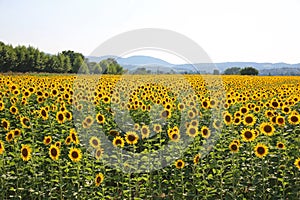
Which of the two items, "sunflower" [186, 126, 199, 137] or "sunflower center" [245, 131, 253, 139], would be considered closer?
"sunflower center" [245, 131, 253, 139]

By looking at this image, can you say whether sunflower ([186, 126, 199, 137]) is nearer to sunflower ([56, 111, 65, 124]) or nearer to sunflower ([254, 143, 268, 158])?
sunflower ([254, 143, 268, 158])

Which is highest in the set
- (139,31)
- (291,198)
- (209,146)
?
(139,31)

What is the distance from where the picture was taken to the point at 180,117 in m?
8.63

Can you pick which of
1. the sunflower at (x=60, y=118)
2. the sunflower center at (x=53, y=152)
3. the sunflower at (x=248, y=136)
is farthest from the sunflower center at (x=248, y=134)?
the sunflower at (x=60, y=118)

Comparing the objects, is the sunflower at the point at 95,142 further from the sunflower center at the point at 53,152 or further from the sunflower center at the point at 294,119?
the sunflower center at the point at 294,119

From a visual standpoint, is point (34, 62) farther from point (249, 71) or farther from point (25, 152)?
point (25, 152)

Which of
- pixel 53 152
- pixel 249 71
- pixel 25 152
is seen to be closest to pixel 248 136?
pixel 53 152

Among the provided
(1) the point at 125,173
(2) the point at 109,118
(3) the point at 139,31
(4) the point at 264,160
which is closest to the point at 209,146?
(4) the point at 264,160

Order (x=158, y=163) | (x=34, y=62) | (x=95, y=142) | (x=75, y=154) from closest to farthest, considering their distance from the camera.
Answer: (x=75, y=154) < (x=95, y=142) < (x=158, y=163) < (x=34, y=62)

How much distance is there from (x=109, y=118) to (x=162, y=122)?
1239mm

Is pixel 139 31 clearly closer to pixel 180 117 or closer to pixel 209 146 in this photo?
pixel 180 117

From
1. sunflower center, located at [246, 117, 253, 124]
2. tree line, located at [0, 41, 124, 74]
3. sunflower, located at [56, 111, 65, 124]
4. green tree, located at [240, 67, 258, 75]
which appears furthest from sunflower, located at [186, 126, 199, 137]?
green tree, located at [240, 67, 258, 75]

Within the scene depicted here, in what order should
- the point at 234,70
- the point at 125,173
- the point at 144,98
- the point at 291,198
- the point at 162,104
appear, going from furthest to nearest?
the point at 234,70 → the point at 144,98 → the point at 162,104 → the point at 125,173 → the point at 291,198

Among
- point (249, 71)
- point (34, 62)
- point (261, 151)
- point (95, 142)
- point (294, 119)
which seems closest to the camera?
point (261, 151)
